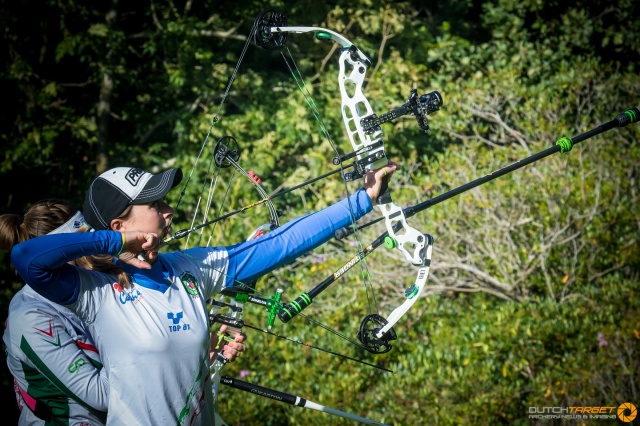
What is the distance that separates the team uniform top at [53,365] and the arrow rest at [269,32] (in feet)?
5.04

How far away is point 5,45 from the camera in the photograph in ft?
25.4

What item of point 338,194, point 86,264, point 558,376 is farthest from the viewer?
point 338,194

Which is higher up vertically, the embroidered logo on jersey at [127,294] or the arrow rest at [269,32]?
the arrow rest at [269,32]

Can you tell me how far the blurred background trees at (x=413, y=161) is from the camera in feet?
16.9

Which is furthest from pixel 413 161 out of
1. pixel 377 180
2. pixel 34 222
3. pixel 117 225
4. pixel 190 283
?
pixel 117 225

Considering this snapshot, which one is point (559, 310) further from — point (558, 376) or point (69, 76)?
point (69, 76)

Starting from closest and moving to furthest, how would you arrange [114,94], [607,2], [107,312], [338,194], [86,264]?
[107,312] < [86,264] < [338,194] < [114,94] < [607,2]

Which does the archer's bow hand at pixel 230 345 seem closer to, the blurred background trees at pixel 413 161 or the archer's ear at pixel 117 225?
the archer's ear at pixel 117 225

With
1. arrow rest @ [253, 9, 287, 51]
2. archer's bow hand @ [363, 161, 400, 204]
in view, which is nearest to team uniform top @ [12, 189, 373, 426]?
archer's bow hand @ [363, 161, 400, 204]

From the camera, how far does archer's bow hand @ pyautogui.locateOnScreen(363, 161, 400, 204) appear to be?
288cm

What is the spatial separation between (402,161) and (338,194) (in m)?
0.91

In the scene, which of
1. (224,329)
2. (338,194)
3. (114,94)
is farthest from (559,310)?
(114,94)

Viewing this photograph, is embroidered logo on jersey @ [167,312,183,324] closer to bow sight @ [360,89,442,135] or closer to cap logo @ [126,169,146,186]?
cap logo @ [126,169,146,186]

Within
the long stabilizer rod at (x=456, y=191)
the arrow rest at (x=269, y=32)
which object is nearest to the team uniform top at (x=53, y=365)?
the long stabilizer rod at (x=456, y=191)
